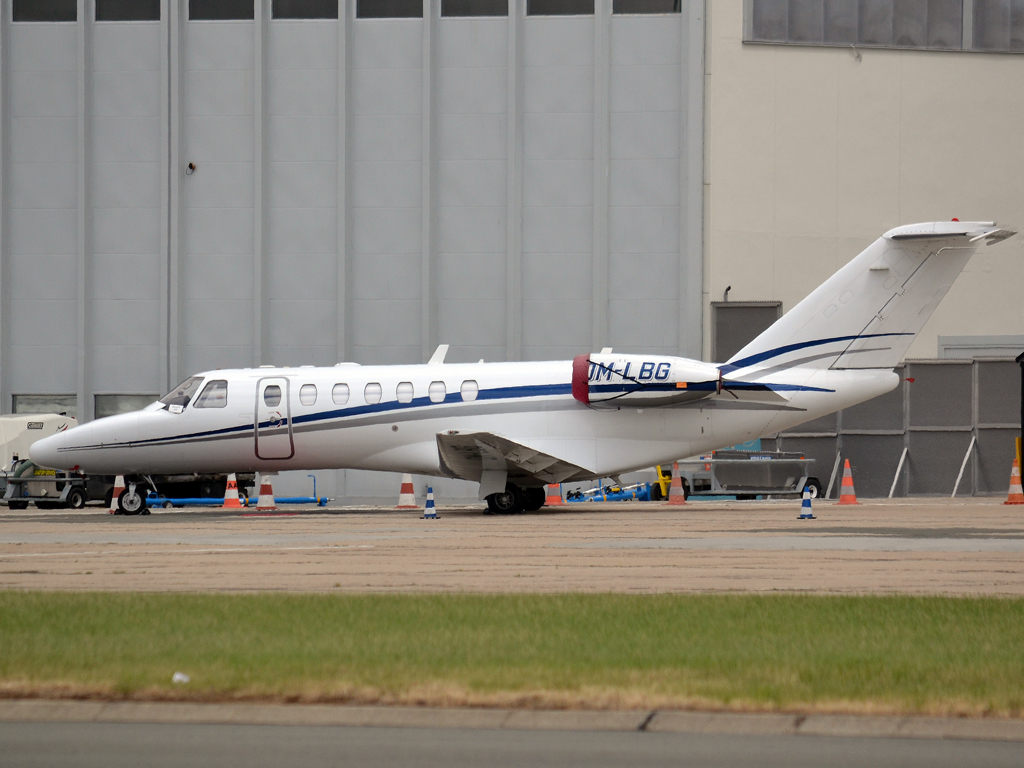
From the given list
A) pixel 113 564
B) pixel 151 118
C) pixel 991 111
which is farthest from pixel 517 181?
A: pixel 113 564

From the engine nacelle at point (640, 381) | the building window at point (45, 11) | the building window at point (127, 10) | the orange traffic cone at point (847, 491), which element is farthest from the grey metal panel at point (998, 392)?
the building window at point (45, 11)

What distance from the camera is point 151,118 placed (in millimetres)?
34688

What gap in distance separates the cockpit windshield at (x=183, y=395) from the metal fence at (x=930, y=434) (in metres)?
15.2

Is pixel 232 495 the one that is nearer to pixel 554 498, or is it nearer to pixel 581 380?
pixel 554 498

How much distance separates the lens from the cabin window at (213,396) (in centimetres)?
2333

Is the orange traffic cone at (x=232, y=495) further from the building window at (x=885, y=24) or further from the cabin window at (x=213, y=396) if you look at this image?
the building window at (x=885, y=24)

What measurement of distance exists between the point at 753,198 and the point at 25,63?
21109 millimetres

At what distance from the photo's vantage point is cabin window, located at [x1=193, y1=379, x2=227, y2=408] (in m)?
23.3

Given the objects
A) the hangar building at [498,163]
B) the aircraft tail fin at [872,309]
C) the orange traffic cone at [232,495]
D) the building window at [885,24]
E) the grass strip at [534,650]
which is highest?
the building window at [885,24]

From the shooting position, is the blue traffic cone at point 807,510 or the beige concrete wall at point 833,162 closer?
the blue traffic cone at point 807,510

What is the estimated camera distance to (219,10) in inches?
1366

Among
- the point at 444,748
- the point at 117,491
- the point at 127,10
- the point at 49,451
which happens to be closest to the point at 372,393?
the point at 117,491

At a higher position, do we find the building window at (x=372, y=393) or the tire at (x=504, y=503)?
the building window at (x=372, y=393)

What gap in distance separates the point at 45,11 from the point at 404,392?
66.1 feet
